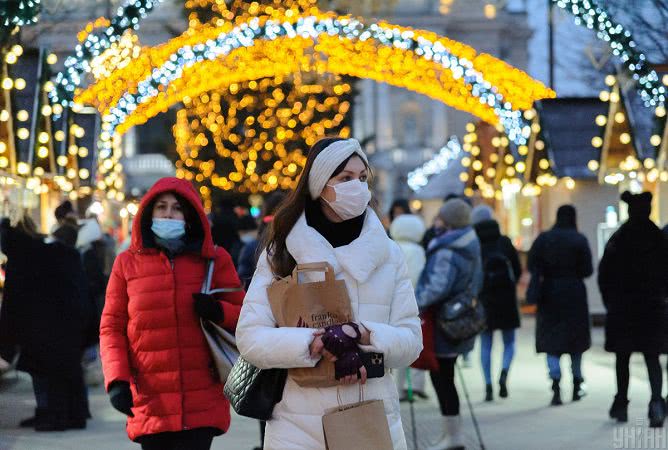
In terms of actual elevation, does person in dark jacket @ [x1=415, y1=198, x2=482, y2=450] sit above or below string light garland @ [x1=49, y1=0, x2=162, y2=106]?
below

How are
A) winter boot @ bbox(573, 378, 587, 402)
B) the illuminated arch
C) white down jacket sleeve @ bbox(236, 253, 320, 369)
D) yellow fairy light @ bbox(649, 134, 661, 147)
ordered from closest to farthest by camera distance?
1. white down jacket sleeve @ bbox(236, 253, 320, 369)
2. winter boot @ bbox(573, 378, 587, 402)
3. the illuminated arch
4. yellow fairy light @ bbox(649, 134, 661, 147)

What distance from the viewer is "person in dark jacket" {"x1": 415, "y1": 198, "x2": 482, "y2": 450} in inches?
392

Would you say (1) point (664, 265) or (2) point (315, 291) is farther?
(1) point (664, 265)

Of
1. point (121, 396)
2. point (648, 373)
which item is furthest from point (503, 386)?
point (121, 396)

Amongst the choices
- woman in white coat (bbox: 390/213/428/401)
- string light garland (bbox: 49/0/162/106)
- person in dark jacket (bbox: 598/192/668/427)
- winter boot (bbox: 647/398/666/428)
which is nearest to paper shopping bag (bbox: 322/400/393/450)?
winter boot (bbox: 647/398/666/428)

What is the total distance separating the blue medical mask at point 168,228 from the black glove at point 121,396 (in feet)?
2.27

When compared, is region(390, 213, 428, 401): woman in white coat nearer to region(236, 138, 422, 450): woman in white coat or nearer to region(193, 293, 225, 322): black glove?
region(193, 293, 225, 322): black glove

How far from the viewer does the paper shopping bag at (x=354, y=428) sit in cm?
474

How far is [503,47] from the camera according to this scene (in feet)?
305

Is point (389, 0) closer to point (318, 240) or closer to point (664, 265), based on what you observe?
point (664, 265)

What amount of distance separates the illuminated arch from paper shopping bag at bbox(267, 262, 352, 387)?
49.0ft

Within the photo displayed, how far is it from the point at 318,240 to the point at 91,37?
12847 millimetres

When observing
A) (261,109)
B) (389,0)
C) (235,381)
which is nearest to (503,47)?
(261,109)

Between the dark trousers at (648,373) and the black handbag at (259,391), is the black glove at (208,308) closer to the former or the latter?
the black handbag at (259,391)
